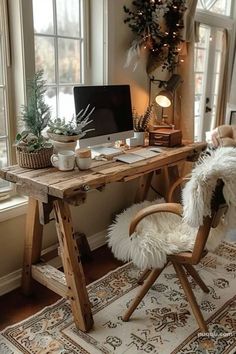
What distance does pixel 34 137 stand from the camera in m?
1.93

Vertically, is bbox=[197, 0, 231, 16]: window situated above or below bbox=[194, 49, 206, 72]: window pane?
above

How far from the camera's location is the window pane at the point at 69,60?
239 cm

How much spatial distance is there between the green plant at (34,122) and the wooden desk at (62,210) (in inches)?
5.6

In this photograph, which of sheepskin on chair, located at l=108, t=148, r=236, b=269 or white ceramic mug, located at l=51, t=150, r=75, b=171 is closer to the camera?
sheepskin on chair, located at l=108, t=148, r=236, b=269

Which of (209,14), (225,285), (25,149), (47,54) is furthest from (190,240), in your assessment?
(209,14)

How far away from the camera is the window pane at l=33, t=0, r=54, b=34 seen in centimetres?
216

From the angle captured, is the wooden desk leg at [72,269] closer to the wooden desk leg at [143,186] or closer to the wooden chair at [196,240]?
the wooden chair at [196,240]

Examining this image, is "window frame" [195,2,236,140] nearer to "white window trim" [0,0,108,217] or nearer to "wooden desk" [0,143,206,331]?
"white window trim" [0,0,108,217]

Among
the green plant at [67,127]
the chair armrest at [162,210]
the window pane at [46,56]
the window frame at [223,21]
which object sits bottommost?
the chair armrest at [162,210]

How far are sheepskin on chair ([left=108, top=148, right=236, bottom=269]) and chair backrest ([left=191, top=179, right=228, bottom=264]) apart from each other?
0.09 ft

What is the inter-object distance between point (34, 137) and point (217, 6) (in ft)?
9.50

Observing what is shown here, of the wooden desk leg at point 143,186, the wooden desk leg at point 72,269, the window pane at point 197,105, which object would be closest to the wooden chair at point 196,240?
the wooden desk leg at point 72,269

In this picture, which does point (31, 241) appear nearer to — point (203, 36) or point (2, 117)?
point (2, 117)

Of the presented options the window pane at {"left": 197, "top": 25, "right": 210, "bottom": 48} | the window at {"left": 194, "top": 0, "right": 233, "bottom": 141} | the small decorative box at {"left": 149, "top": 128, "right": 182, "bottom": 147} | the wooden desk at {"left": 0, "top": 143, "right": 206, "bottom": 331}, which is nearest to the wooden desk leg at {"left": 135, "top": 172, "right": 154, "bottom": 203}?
the small decorative box at {"left": 149, "top": 128, "right": 182, "bottom": 147}
